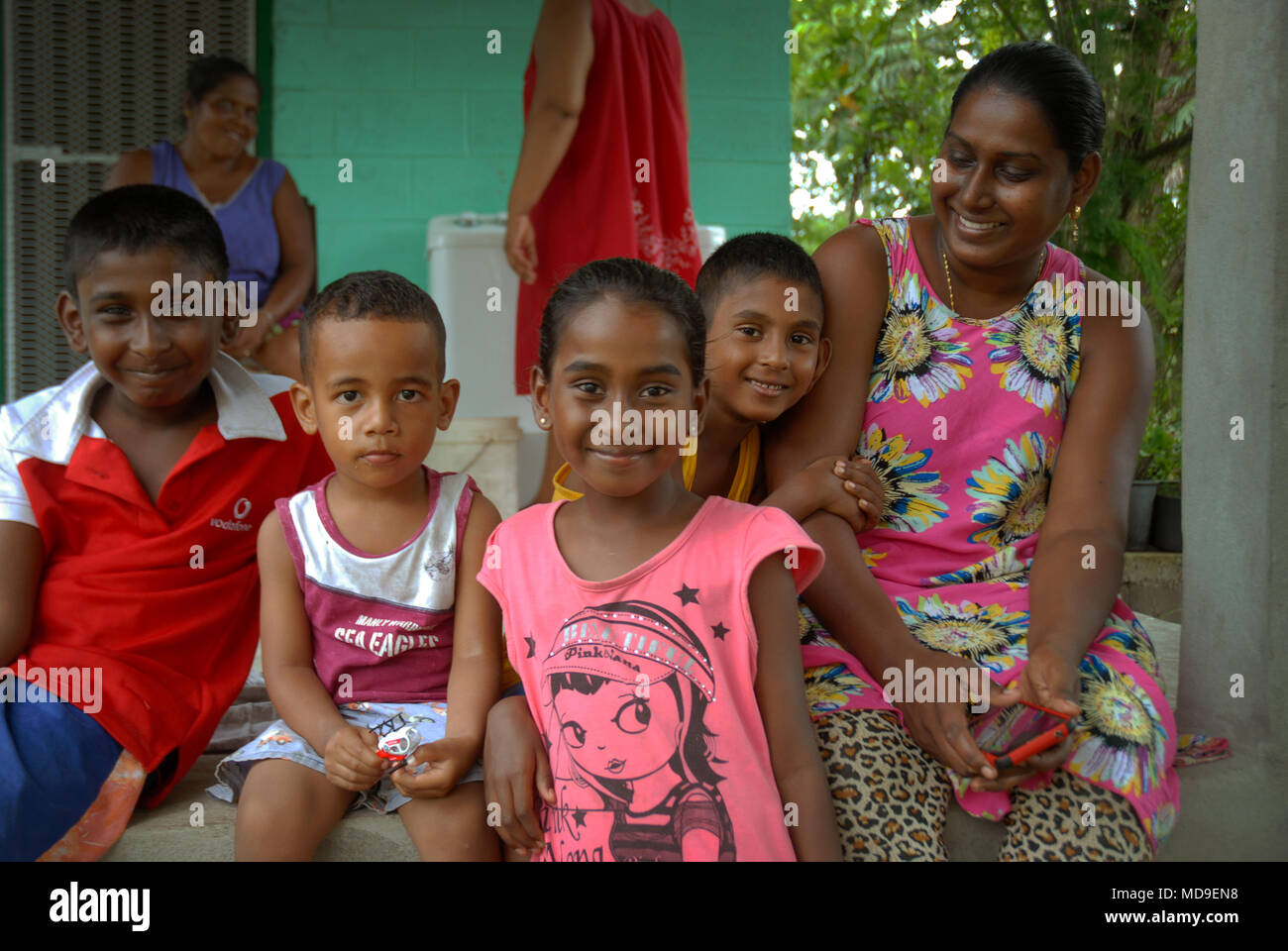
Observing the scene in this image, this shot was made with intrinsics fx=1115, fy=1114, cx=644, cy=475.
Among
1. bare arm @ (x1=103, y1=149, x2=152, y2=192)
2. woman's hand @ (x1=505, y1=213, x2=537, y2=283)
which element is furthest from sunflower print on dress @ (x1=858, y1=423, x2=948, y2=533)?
bare arm @ (x1=103, y1=149, x2=152, y2=192)

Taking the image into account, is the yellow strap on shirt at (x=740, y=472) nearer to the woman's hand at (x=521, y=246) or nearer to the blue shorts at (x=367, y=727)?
the blue shorts at (x=367, y=727)

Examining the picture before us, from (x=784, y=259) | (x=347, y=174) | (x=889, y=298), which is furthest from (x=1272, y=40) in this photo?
(x=347, y=174)

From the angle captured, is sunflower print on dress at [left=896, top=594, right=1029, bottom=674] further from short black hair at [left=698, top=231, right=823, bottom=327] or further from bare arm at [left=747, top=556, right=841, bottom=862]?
short black hair at [left=698, top=231, right=823, bottom=327]

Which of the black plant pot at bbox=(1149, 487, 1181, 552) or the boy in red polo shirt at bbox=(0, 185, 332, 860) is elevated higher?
the boy in red polo shirt at bbox=(0, 185, 332, 860)

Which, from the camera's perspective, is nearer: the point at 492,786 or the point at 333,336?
the point at 492,786

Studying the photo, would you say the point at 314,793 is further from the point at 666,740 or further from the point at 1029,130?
the point at 1029,130

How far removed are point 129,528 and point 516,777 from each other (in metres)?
0.87

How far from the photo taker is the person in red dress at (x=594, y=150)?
3023 mm

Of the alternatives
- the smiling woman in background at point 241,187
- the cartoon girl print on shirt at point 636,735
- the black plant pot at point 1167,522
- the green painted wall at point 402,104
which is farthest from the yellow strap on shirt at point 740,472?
the black plant pot at point 1167,522

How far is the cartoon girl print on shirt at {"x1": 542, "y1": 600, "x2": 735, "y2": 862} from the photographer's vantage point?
1486 millimetres

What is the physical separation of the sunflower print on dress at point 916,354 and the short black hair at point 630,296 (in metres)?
0.45

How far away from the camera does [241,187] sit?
3691 mm
